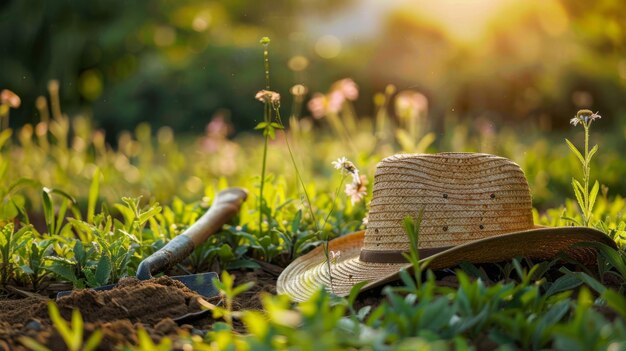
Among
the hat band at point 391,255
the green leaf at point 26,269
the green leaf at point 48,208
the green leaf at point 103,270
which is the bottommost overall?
the green leaf at point 26,269

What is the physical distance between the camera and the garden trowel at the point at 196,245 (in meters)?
3.20

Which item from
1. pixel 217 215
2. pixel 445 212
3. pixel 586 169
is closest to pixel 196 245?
pixel 217 215

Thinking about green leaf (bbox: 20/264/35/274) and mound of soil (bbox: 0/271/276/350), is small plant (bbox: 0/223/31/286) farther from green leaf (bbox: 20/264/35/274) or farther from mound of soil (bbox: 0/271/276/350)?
mound of soil (bbox: 0/271/276/350)

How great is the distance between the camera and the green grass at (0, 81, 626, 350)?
1.92m

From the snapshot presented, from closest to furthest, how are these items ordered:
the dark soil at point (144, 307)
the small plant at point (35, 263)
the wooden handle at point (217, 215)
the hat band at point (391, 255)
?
1. the dark soil at point (144, 307)
2. the hat band at point (391, 255)
3. the small plant at point (35, 263)
4. the wooden handle at point (217, 215)

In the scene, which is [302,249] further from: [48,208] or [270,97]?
[48,208]

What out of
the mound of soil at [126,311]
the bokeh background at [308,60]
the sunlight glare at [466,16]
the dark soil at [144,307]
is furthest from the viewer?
the sunlight glare at [466,16]

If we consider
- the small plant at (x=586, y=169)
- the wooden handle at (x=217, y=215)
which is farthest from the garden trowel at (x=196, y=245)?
the small plant at (x=586, y=169)

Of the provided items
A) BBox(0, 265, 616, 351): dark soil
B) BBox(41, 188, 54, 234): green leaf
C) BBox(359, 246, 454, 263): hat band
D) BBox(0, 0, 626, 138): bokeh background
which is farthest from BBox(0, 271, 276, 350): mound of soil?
BBox(0, 0, 626, 138): bokeh background

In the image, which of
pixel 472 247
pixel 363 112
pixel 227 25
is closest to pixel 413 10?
pixel 363 112

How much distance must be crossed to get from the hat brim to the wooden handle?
503mm

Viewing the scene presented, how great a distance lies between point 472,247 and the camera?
8.39 feet

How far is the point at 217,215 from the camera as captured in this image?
389 cm

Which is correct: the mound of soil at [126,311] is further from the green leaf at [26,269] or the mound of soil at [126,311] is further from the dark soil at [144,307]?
the green leaf at [26,269]
